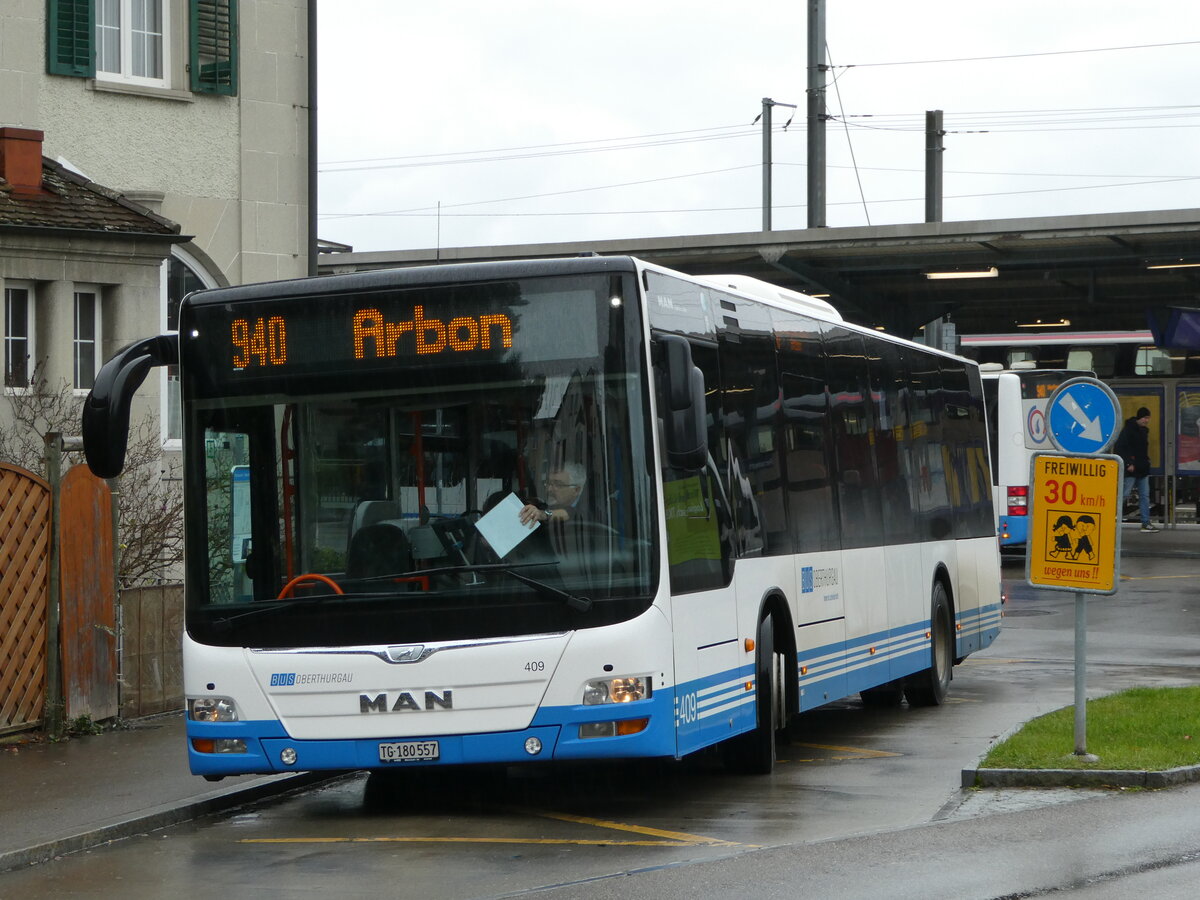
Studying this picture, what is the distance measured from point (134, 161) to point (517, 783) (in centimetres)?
1193

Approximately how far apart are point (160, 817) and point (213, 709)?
0.75 meters

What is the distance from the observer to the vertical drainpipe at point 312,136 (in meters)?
21.4

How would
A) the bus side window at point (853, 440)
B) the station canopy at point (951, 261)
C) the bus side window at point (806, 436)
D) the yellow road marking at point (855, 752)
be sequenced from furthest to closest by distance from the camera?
1. the station canopy at point (951, 261)
2. the bus side window at point (853, 440)
3. the yellow road marking at point (855, 752)
4. the bus side window at point (806, 436)

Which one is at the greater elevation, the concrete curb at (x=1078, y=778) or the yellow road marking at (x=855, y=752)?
the concrete curb at (x=1078, y=778)

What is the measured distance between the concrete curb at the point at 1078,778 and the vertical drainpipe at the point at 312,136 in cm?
1300

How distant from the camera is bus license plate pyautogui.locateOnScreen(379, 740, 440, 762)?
9.29 m

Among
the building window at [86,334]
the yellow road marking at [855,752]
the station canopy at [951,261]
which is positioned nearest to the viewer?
the yellow road marking at [855,752]

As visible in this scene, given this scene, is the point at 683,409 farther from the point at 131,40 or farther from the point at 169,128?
the point at 131,40

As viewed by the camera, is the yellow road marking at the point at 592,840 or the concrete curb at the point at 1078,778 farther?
the concrete curb at the point at 1078,778

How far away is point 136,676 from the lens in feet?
44.5

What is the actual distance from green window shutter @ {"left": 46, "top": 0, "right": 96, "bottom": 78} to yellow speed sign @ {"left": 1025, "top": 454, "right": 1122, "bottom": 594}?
43.0 feet

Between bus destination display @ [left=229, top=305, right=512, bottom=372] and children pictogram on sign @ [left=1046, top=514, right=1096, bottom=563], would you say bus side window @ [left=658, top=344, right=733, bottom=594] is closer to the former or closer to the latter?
bus destination display @ [left=229, top=305, right=512, bottom=372]

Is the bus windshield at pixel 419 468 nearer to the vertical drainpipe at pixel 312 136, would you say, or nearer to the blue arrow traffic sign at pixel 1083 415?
the blue arrow traffic sign at pixel 1083 415

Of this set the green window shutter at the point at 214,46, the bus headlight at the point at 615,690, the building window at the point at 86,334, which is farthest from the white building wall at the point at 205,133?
the bus headlight at the point at 615,690
